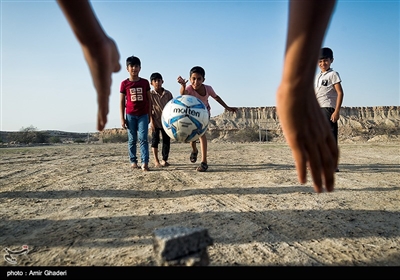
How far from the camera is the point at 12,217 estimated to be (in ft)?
8.67

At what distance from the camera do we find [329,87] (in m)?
4.95

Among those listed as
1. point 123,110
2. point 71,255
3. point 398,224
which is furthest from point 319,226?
point 123,110

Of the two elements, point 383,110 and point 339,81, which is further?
point 383,110

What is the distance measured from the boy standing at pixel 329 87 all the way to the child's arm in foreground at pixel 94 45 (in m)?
4.44

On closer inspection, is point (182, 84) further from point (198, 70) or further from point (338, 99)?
point (338, 99)

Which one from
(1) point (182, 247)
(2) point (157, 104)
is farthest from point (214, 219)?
(2) point (157, 104)

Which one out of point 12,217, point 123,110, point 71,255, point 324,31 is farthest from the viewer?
point 123,110

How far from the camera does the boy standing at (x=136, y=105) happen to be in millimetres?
5277

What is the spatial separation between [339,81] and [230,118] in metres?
65.9

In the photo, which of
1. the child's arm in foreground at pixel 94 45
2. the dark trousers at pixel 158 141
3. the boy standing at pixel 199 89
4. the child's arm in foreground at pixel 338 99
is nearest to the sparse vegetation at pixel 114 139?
the dark trousers at pixel 158 141

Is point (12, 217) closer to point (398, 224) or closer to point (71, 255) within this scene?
point (71, 255)

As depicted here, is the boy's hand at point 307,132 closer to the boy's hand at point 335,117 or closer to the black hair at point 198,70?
the boy's hand at point 335,117
